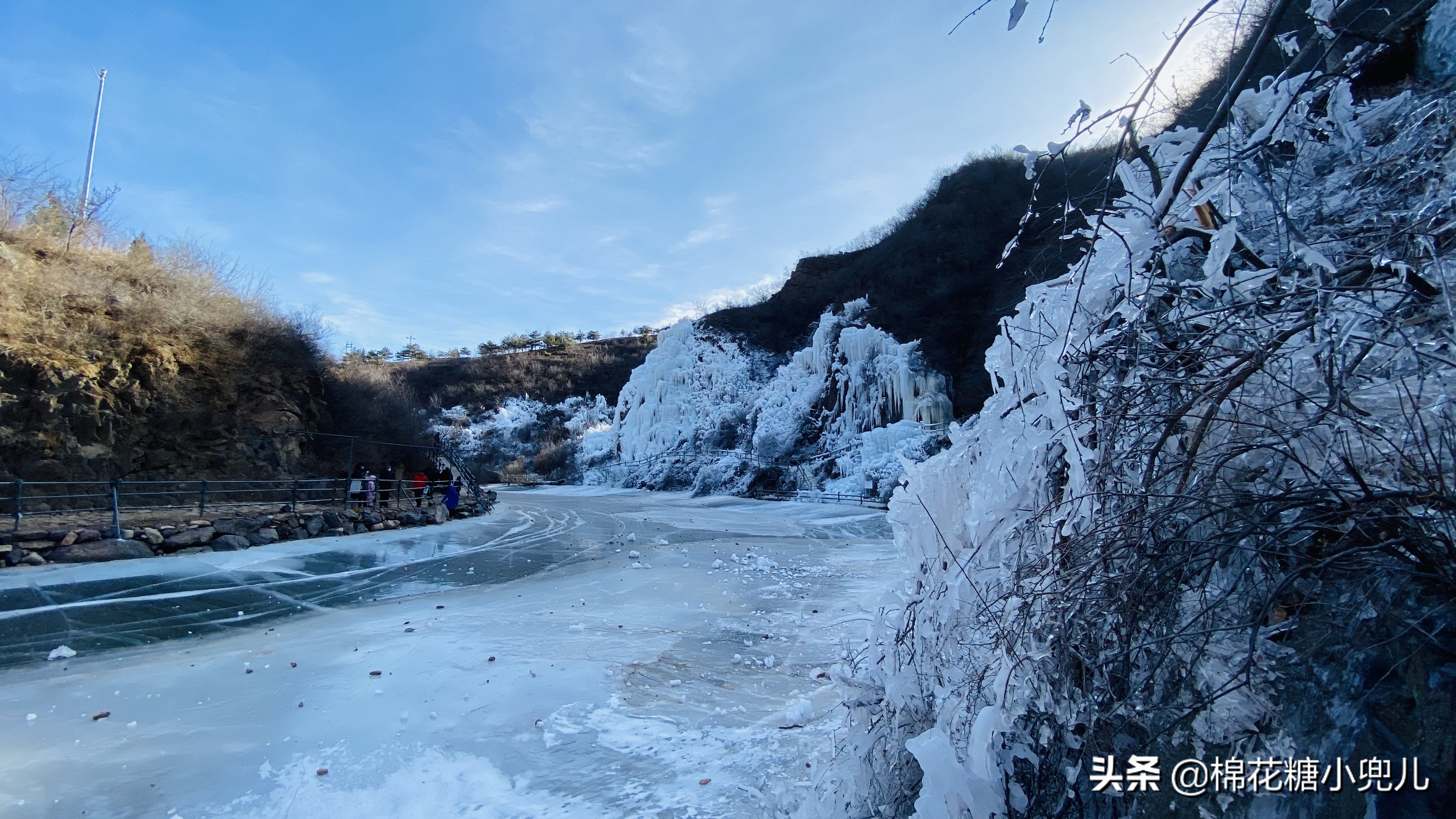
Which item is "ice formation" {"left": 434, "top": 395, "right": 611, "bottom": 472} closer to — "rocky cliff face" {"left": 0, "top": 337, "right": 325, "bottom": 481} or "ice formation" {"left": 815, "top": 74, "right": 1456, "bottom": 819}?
"rocky cliff face" {"left": 0, "top": 337, "right": 325, "bottom": 481}

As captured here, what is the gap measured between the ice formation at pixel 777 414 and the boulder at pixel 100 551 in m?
15.9

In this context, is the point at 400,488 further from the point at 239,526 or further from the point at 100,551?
the point at 100,551

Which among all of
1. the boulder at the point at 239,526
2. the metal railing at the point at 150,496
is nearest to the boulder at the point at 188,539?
the boulder at the point at 239,526

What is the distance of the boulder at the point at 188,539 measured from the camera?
867 cm

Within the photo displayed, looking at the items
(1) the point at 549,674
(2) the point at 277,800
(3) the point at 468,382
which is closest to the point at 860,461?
(1) the point at 549,674

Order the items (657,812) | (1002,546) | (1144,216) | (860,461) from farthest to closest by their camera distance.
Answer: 1. (860,461)
2. (657,812)
3. (1002,546)
4. (1144,216)

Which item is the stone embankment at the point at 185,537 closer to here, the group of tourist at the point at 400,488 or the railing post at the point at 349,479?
the railing post at the point at 349,479

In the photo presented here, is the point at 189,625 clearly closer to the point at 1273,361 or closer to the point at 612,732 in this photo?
the point at 612,732

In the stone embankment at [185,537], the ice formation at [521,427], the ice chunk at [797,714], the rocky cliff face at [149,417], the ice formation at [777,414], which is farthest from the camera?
the ice formation at [521,427]

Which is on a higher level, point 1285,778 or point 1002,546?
point 1002,546

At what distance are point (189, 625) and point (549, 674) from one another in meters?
3.43

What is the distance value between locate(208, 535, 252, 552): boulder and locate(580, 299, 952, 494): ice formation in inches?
585

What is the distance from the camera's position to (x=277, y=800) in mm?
2770

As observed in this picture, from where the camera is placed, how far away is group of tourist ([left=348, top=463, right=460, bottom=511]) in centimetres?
1352
